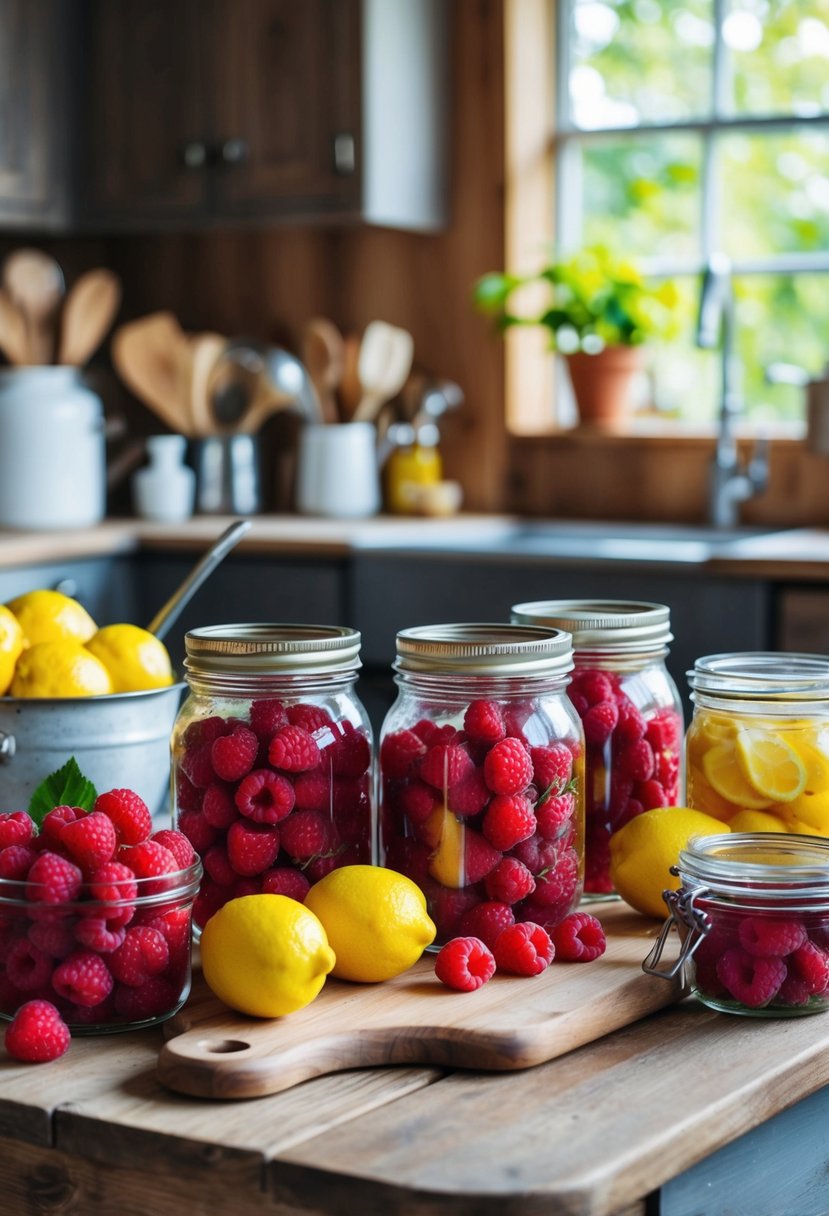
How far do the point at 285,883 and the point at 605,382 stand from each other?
2.69 metres

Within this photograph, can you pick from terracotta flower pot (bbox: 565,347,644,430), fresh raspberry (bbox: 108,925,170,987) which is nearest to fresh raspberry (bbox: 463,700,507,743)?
fresh raspberry (bbox: 108,925,170,987)

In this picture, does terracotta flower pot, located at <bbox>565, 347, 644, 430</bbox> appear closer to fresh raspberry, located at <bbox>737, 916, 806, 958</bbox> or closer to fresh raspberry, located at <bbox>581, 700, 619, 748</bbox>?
fresh raspberry, located at <bbox>581, 700, 619, 748</bbox>

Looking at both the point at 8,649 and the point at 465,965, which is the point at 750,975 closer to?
the point at 465,965

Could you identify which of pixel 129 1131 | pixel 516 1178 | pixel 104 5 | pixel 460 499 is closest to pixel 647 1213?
pixel 516 1178

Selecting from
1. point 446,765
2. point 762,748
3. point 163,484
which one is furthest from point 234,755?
point 163,484

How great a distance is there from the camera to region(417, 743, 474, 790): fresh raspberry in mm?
985

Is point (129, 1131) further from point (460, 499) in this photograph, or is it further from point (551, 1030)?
point (460, 499)

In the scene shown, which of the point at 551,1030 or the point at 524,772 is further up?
the point at 524,772

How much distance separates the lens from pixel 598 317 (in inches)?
137

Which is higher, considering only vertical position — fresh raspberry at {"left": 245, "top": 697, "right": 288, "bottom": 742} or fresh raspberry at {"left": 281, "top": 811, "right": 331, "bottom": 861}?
fresh raspberry at {"left": 245, "top": 697, "right": 288, "bottom": 742}

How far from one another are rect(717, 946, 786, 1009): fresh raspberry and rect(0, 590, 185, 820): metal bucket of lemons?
465 millimetres

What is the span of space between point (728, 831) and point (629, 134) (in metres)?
2.83

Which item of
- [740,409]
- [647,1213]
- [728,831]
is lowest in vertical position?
[647,1213]

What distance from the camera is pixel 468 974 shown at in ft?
3.18
